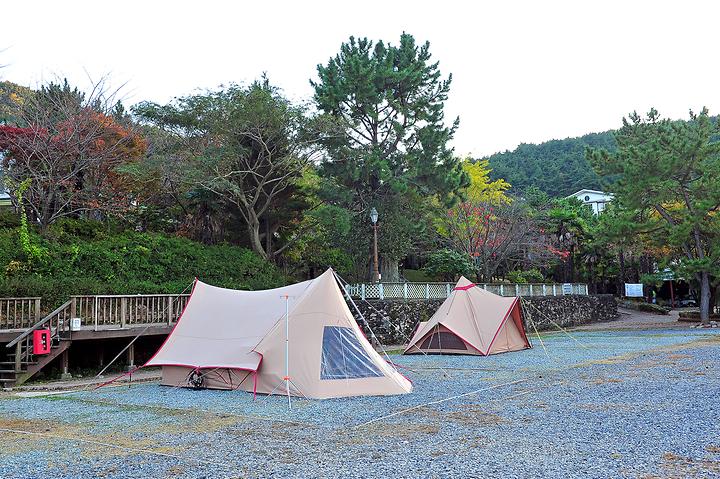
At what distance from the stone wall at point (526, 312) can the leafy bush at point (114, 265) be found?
3.93 m

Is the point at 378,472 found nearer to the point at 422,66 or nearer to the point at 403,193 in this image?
the point at 403,193

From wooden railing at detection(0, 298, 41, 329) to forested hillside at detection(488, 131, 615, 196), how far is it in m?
50.2

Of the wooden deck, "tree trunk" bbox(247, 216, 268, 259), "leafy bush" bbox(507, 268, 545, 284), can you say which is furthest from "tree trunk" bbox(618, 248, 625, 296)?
the wooden deck

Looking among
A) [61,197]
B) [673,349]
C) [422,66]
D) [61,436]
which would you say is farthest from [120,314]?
[422,66]

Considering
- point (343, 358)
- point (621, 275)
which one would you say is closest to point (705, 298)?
point (621, 275)

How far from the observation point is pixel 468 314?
53.9 ft

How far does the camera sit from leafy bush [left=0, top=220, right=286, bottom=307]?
48.1 ft

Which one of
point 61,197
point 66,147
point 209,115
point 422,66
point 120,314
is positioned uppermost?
point 422,66

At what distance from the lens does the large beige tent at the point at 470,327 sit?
15961 mm

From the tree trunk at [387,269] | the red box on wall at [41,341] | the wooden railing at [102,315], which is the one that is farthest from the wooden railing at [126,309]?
the tree trunk at [387,269]

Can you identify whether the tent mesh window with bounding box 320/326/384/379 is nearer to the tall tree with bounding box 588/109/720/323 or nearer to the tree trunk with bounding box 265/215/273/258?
the tree trunk with bounding box 265/215/273/258

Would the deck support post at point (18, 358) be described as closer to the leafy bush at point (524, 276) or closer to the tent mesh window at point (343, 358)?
the tent mesh window at point (343, 358)

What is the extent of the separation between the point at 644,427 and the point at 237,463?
4364 millimetres

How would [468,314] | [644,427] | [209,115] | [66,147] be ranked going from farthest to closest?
1. [209,115]
2. [66,147]
3. [468,314]
4. [644,427]
